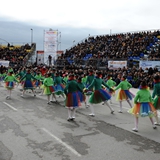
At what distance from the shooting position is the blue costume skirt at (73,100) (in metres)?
9.76

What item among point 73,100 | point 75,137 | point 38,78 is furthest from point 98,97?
point 38,78

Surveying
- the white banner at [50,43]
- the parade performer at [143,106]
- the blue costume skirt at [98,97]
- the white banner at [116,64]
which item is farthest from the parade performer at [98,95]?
the white banner at [50,43]

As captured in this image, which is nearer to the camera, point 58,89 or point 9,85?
point 58,89

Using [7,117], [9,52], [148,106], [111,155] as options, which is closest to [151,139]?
[148,106]

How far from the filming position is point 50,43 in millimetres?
35688

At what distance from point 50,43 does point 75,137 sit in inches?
1151

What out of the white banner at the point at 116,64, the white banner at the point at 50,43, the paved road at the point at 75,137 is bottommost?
the paved road at the point at 75,137

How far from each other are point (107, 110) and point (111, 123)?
2.66 meters

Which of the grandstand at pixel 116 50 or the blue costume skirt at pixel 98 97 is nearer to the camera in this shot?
the blue costume skirt at pixel 98 97

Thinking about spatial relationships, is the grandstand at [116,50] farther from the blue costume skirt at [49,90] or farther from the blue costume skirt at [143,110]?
the blue costume skirt at [143,110]

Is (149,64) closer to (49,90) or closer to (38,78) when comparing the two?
(38,78)

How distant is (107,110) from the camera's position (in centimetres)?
1200

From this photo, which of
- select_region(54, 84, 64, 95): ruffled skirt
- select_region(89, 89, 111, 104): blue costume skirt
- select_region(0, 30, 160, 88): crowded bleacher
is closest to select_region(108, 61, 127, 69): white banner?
select_region(0, 30, 160, 88): crowded bleacher

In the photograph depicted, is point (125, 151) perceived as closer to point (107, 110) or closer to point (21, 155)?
point (21, 155)
